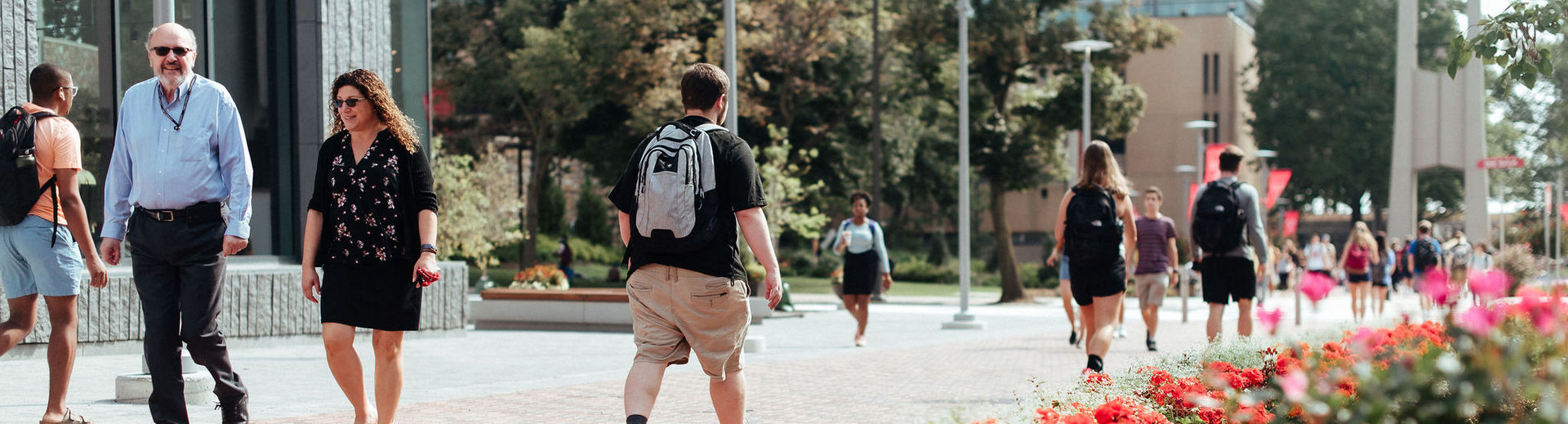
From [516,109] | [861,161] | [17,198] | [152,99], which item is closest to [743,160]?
[152,99]

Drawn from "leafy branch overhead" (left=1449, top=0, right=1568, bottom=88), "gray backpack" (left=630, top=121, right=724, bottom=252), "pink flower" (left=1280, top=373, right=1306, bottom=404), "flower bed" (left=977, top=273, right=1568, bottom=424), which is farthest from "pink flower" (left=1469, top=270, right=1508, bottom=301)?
"leafy branch overhead" (left=1449, top=0, right=1568, bottom=88)

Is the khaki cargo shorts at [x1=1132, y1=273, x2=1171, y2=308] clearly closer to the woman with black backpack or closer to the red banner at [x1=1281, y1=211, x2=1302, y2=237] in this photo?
the woman with black backpack

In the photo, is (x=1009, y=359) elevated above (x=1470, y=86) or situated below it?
below

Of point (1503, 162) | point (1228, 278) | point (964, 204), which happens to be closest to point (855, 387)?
point (1228, 278)

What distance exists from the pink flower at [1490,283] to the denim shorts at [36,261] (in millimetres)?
5146

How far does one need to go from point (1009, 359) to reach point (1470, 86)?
33.2 metres

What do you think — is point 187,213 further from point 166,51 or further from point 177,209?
point 166,51

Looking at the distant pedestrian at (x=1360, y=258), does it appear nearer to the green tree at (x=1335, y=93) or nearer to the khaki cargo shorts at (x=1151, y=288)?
the khaki cargo shorts at (x=1151, y=288)

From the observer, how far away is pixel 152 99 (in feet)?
18.4

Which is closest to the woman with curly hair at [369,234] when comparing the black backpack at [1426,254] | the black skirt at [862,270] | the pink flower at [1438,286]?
the pink flower at [1438,286]

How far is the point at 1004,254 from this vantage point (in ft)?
110

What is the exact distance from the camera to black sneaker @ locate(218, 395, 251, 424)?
5.66m

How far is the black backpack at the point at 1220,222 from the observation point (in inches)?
392

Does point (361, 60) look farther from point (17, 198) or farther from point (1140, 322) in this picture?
point (1140, 322)
